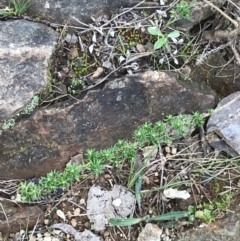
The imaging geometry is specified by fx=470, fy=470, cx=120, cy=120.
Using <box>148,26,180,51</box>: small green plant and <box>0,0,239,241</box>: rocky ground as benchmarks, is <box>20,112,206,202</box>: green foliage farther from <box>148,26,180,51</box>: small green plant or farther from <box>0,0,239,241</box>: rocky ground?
<box>148,26,180,51</box>: small green plant

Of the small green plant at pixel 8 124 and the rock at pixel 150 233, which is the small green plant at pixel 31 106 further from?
the rock at pixel 150 233

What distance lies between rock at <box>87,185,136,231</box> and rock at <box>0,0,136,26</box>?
99cm

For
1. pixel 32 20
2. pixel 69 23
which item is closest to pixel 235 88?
pixel 69 23

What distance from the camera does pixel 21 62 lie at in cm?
255

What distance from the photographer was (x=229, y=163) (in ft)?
9.12

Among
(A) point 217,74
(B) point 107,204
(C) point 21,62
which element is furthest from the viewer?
(A) point 217,74

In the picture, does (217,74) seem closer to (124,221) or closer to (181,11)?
(181,11)

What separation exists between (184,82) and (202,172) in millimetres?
541

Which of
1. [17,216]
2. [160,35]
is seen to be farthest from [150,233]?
[160,35]

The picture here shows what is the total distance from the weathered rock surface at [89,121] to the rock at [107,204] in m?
0.26

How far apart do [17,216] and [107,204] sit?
0.52m

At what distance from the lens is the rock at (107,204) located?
2736 mm

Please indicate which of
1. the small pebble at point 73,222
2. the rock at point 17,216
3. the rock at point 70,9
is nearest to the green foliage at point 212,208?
the small pebble at point 73,222

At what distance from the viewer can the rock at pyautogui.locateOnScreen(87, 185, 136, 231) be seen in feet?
8.98
